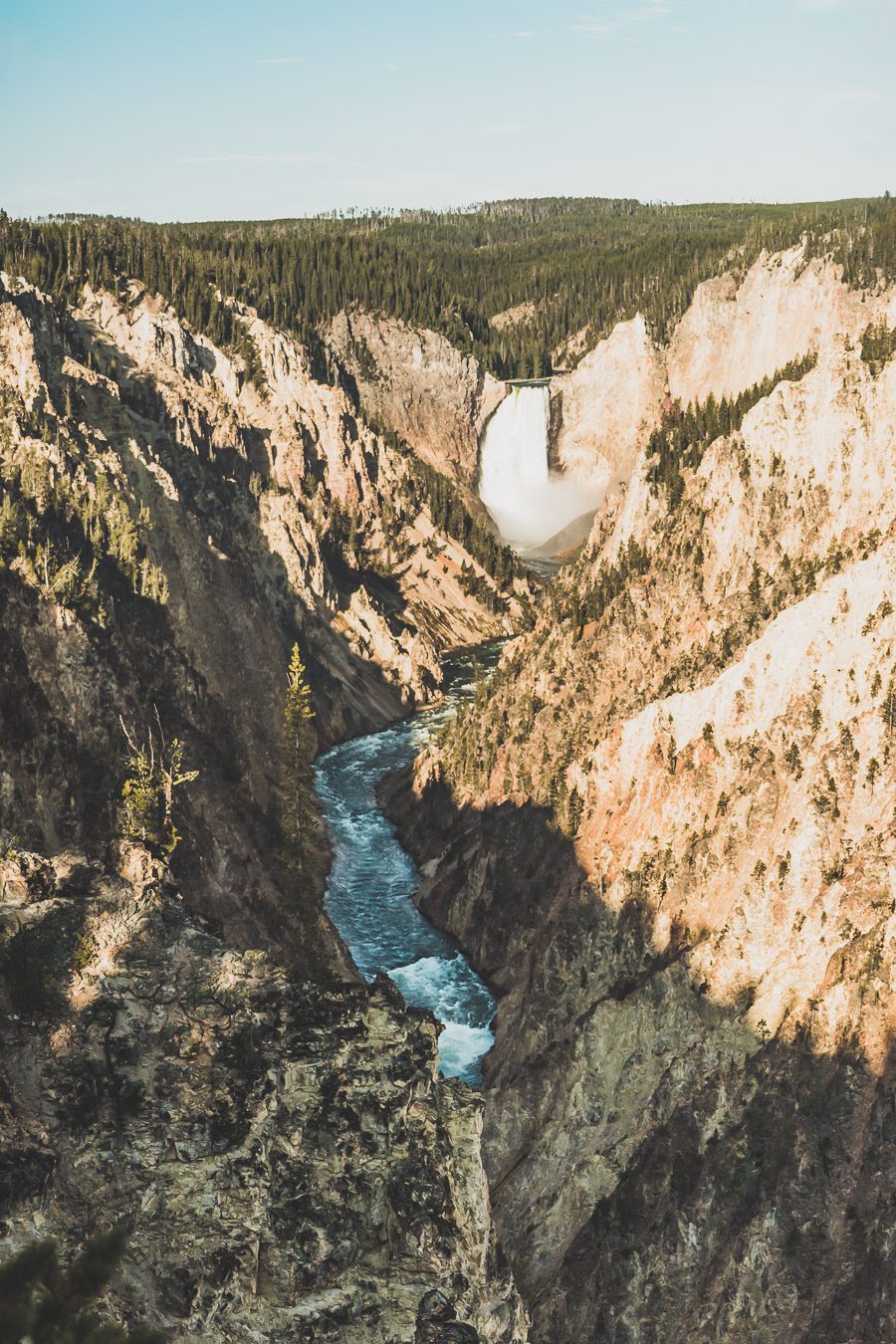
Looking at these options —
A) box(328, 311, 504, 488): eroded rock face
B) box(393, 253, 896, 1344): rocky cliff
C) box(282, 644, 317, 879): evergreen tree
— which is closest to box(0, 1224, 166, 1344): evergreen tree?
box(393, 253, 896, 1344): rocky cliff

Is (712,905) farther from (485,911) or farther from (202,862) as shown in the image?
(202,862)

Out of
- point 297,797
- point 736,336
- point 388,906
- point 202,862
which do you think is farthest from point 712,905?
point 736,336

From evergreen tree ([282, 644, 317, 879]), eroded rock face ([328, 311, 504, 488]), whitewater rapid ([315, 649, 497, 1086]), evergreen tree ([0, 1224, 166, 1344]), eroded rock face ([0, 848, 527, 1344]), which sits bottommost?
whitewater rapid ([315, 649, 497, 1086])

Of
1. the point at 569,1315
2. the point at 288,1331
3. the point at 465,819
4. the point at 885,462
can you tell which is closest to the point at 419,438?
the point at 465,819

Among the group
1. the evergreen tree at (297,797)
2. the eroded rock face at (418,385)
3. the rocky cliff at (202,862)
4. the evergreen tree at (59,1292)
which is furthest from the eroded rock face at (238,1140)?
the eroded rock face at (418,385)

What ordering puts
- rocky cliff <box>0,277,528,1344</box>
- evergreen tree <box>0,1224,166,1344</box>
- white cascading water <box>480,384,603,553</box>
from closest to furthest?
evergreen tree <box>0,1224,166,1344</box> → rocky cliff <box>0,277,528,1344</box> → white cascading water <box>480,384,603,553</box>

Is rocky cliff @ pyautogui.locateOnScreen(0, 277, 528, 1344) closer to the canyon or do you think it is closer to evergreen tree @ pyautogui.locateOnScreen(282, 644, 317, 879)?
the canyon
